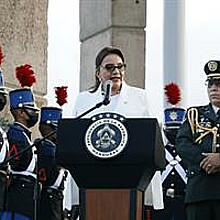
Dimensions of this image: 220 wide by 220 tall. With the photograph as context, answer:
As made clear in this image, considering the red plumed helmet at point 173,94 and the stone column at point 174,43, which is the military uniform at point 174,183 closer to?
the red plumed helmet at point 173,94

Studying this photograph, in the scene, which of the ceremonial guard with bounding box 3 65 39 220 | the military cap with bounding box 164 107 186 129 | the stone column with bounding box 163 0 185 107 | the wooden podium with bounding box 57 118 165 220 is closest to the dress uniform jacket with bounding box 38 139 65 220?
the ceremonial guard with bounding box 3 65 39 220

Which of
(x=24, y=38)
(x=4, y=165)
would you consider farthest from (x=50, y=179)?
(x=4, y=165)

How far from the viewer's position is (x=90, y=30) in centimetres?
1039

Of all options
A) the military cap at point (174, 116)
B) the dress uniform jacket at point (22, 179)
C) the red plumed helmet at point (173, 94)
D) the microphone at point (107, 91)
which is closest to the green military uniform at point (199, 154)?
the microphone at point (107, 91)

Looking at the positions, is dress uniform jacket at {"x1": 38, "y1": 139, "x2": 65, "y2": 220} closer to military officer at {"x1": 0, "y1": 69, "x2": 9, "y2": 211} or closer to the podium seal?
military officer at {"x1": 0, "y1": 69, "x2": 9, "y2": 211}

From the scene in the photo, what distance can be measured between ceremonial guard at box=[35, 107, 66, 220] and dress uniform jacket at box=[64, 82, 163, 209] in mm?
2545

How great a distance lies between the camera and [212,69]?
21.5 feet

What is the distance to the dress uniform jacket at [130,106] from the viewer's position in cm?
561

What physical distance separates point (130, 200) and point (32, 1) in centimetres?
470

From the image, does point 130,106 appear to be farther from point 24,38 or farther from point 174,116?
point 24,38

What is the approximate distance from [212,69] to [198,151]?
2.22 ft

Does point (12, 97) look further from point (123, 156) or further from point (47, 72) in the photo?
point (123, 156)

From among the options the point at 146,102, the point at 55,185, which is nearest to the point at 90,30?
the point at 55,185

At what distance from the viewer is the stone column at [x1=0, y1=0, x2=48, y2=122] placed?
8.72 metres
